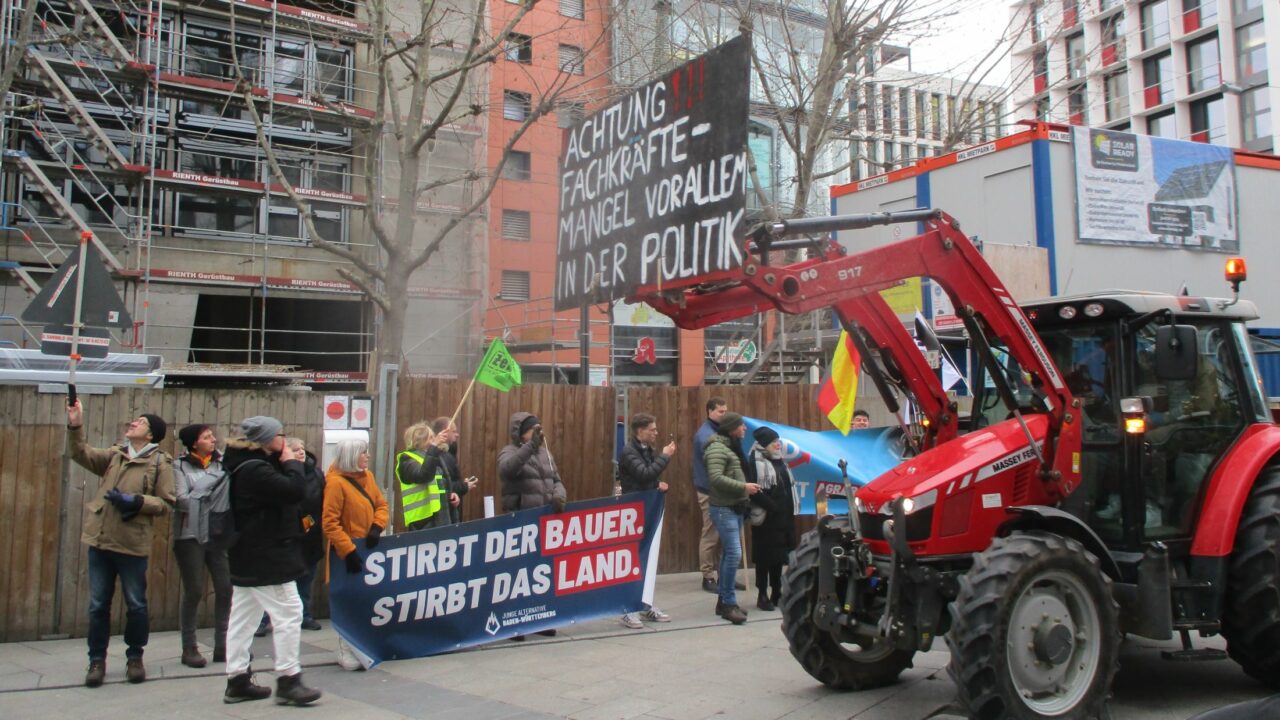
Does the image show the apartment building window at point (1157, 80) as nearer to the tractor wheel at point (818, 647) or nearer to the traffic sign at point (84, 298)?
the tractor wheel at point (818, 647)

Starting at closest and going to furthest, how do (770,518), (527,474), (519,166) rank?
(527,474) < (770,518) < (519,166)

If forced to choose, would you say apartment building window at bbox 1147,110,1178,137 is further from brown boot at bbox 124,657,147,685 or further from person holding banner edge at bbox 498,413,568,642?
brown boot at bbox 124,657,147,685

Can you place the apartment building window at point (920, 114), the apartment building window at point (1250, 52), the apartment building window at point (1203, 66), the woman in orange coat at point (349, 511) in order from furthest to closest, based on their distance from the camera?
the apartment building window at point (1203, 66) → the apartment building window at point (1250, 52) → the apartment building window at point (920, 114) → the woman in orange coat at point (349, 511)

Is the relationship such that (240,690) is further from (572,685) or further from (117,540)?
(572,685)

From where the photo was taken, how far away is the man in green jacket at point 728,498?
8734mm

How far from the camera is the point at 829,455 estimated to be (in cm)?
1090

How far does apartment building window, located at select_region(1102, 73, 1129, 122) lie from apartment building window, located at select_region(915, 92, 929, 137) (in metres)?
32.5

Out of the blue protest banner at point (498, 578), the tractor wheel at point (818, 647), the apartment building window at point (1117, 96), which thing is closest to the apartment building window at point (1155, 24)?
the apartment building window at point (1117, 96)

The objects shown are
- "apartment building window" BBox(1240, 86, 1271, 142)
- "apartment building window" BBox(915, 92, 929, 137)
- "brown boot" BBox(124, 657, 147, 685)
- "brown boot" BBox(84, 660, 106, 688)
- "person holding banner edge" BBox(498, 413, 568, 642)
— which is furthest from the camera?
"apartment building window" BBox(1240, 86, 1271, 142)

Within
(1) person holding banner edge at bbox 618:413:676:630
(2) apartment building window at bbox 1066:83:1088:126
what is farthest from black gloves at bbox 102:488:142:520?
(2) apartment building window at bbox 1066:83:1088:126

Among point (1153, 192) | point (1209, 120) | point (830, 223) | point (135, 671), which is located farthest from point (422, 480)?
point (1209, 120)

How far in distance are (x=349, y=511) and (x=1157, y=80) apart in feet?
170

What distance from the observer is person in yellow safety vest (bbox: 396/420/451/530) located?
811 cm

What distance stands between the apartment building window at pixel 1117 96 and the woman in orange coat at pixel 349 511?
51461mm
